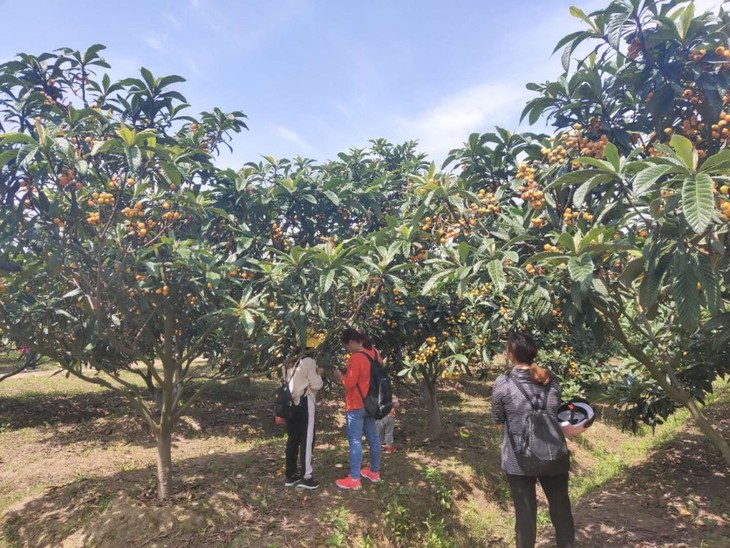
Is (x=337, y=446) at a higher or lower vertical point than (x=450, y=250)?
lower

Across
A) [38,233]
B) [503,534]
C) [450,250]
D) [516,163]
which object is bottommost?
[503,534]

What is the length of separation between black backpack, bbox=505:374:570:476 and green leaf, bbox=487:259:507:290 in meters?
1.00

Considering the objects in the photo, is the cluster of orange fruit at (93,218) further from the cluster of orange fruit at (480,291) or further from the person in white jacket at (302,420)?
the cluster of orange fruit at (480,291)

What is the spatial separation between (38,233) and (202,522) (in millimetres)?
2996

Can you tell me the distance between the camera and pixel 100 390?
12.7m

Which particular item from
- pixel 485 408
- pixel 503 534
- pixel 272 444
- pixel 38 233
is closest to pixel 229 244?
pixel 38 233

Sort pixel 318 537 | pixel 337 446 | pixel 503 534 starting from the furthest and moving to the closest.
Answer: pixel 337 446
pixel 503 534
pixel 318 537

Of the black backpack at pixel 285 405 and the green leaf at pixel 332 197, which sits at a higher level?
the green leaf at pixel 332 197

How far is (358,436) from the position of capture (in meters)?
4.99

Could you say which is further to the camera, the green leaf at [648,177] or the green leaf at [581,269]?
the green leaf at [581,269]

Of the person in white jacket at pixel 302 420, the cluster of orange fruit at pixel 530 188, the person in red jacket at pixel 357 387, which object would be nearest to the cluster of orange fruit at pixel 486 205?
the cluster of orange fruit at pixel 530 188

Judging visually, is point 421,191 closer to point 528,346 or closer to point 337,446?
point 528,346

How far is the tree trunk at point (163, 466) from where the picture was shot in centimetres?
489

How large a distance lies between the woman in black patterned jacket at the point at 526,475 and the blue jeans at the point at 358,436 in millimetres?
1888
